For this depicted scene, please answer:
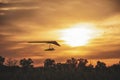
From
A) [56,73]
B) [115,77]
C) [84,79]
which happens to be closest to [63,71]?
[56,73]

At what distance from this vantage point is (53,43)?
42.9 m

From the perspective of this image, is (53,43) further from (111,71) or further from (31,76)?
(111,71)

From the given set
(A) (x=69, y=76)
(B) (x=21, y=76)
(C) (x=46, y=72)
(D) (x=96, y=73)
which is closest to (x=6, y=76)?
(B) (x=21, y=76)

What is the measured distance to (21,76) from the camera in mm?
42844

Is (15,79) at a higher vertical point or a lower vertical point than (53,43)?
lower

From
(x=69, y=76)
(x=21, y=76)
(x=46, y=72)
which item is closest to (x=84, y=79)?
(x=69, y=76)

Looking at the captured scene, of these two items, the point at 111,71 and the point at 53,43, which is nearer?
the point at 53,43

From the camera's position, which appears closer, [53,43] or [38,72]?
[53,43]

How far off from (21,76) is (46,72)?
4138mm

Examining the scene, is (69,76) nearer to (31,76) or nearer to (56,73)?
(56,73)

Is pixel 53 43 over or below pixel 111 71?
over

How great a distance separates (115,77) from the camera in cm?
4384

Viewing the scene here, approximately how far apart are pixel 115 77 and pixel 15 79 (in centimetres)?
1401

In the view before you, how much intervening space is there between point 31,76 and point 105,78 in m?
10.4
